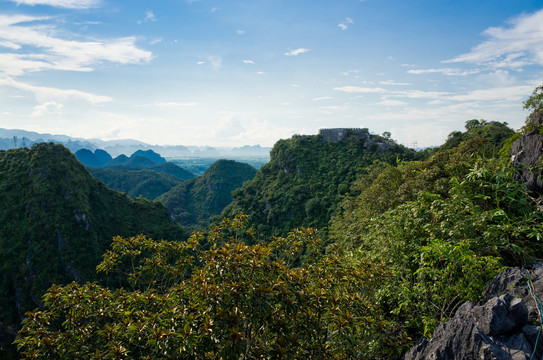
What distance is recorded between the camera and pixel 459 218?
678 cm

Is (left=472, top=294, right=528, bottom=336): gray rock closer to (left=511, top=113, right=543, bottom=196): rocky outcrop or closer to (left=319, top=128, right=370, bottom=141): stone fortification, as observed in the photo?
(left=511, top=113, right=543, bottom=196): rocky outcrop

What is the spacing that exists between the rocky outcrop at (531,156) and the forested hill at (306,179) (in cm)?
2961

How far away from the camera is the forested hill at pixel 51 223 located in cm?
3672

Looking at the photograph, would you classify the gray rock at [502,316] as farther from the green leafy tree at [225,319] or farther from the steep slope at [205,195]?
the steep slope at [205,195]

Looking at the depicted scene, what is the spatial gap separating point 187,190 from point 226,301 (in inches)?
4674

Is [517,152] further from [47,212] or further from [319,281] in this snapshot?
[47,212]

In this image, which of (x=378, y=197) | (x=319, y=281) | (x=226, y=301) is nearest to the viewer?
(x=226, y=301)

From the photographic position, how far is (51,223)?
137 ft

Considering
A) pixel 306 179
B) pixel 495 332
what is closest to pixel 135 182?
pixel 306 179

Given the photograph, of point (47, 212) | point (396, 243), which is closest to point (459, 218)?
point (396, 243)

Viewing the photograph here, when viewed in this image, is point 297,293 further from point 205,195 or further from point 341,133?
point 205,195

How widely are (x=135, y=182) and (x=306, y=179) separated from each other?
10267 centimetres

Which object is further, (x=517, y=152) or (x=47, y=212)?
(x=47, y=212)

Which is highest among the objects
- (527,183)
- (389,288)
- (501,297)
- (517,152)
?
(517,152)
